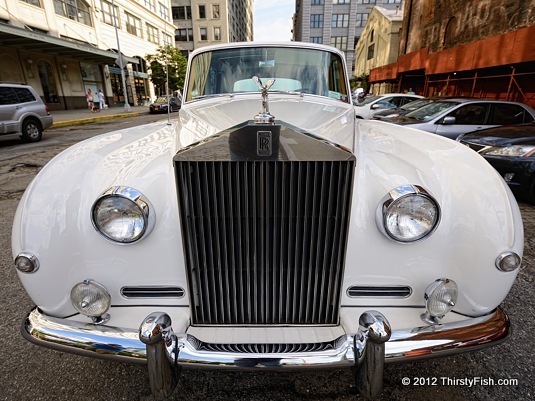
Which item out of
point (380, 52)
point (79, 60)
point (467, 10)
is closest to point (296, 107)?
point (467, 10)

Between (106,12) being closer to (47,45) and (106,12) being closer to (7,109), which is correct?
(47,45)

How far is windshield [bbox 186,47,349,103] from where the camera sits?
282 centimetres

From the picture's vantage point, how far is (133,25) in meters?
31.2

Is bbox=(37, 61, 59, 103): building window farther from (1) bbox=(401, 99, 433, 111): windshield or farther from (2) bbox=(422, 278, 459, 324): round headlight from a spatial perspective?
(2) bbox=(422, 278, 459, 324): round headlight

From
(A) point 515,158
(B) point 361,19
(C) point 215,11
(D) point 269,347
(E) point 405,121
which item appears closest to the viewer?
(D) point 269,347

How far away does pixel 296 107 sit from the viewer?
224 cm

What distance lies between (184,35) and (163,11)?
12992 millimetres

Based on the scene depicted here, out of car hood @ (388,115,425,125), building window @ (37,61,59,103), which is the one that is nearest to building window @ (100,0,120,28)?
building window @ (37,61,59,103)

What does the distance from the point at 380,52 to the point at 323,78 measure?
33.9 meters

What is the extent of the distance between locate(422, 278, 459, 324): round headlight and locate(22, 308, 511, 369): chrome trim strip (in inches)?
2.7

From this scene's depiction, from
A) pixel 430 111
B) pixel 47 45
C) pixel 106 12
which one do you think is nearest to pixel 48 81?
pixel 47 45

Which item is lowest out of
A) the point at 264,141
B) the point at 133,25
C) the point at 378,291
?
the point at 378,291

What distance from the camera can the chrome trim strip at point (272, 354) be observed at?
138cm

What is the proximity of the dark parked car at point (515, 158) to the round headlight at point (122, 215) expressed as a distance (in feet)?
16.1
